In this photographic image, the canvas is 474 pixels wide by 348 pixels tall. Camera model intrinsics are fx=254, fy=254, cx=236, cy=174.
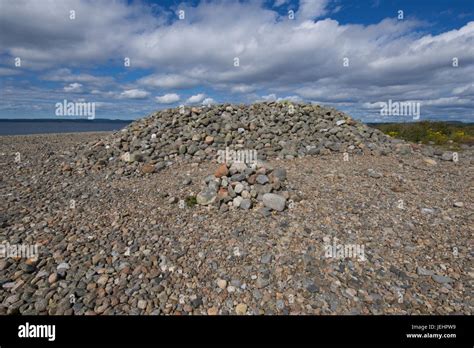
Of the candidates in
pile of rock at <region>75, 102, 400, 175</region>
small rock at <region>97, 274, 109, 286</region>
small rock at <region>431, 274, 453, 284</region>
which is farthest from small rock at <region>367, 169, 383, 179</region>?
small rock at <region>97, 274, 109, 286</region>

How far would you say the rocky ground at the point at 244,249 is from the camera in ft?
12.9

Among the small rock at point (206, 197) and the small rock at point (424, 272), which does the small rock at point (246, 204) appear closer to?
the small rock at point (206, 197)

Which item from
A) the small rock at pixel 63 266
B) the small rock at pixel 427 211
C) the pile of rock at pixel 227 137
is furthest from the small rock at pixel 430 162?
the small rock at pixel 63 266

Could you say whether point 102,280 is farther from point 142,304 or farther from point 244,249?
Result: point 244,249

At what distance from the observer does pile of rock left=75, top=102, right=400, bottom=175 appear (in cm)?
1169

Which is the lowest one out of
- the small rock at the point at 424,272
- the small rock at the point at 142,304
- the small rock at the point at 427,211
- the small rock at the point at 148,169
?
the small rock at the point at 142,304

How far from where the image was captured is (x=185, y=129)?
1345 centimetres

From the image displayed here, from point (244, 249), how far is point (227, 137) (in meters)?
8.09

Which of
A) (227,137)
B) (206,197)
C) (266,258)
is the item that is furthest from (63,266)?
(227,137)

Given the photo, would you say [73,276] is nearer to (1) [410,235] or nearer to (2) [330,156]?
(1) [410,235]

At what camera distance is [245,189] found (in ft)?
23.8

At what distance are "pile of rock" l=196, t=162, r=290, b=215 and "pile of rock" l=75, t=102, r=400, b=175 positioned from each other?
3704 millimetres

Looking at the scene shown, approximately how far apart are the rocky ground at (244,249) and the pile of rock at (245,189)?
0.27m
